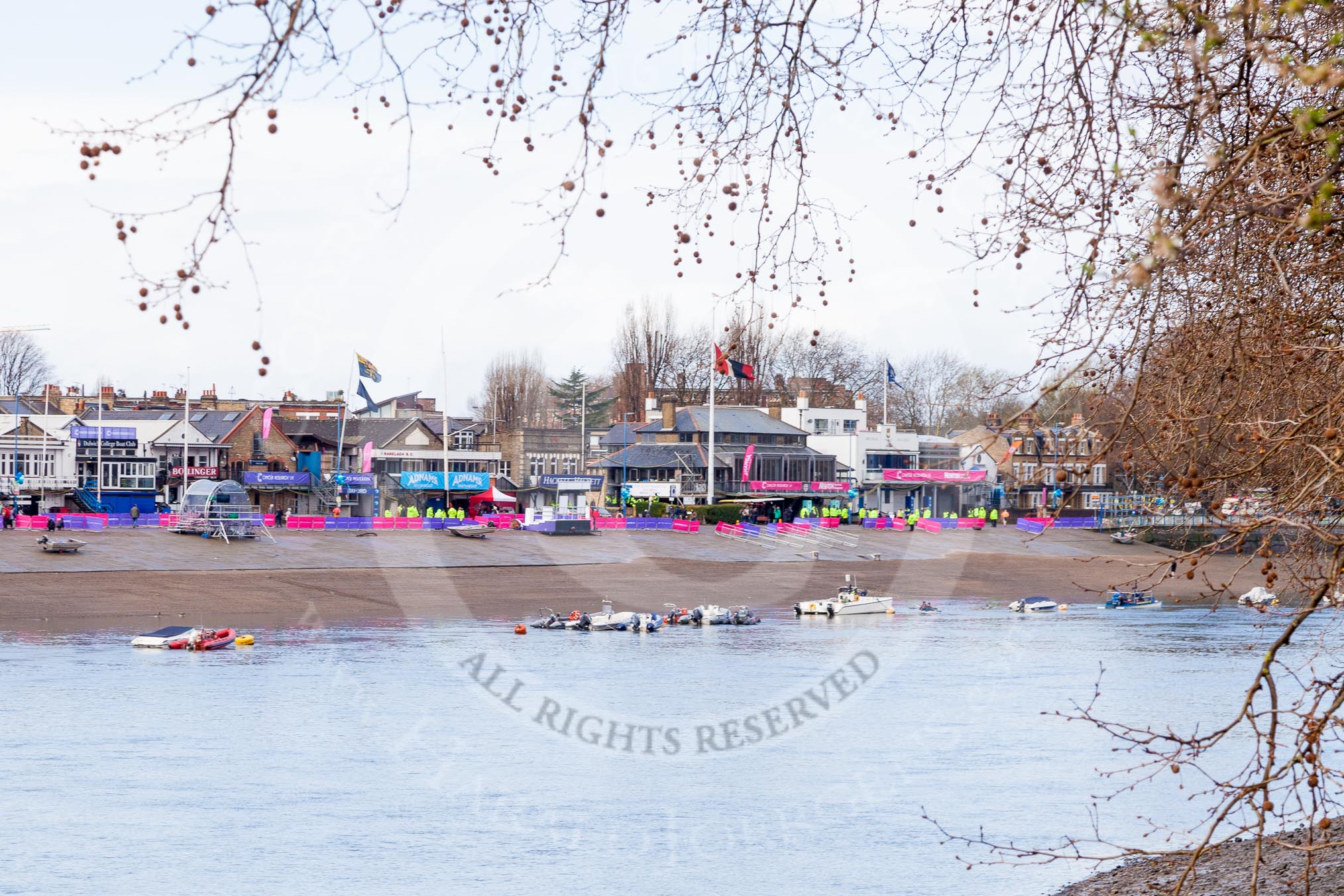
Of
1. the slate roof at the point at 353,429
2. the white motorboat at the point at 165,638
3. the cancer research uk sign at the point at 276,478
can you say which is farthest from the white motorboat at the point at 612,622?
the slate roof at the point at 353,429

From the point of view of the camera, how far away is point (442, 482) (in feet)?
317

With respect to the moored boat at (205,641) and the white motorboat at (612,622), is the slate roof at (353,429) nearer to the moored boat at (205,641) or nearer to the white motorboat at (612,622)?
the white motorboat at (612,622)

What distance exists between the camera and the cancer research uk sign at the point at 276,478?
93938 millimetres

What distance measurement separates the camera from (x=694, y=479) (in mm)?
99188

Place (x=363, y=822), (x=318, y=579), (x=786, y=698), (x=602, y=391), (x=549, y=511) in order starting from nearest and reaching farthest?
(x=363, y=822), (x=786, y=698), (x=318, y=579), (x=549, y=511), (x=602, y=391)

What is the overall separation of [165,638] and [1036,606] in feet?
126

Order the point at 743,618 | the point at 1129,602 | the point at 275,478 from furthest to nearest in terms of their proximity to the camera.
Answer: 1. the point at 275,478
2. the point at 1129,602
3. the point at 743,618

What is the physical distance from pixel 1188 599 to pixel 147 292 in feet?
227

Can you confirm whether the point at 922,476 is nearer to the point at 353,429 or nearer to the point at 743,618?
the point at 353,429

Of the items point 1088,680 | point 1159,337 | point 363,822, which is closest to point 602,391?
point 1088,680

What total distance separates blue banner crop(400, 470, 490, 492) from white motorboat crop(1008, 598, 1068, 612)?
44.8 meters

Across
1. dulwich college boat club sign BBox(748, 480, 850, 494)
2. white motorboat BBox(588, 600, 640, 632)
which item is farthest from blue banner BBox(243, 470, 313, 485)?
white motorboat BBox(588, 600, 640, 632)

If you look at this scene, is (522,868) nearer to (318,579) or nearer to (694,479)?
(318,579)

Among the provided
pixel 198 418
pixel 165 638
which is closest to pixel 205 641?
pixel 165 638
